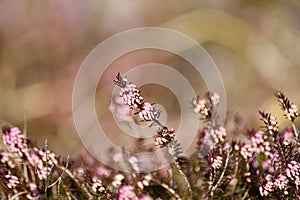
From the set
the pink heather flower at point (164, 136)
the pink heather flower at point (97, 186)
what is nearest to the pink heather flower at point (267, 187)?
the pink heather flower at point (164, 136)

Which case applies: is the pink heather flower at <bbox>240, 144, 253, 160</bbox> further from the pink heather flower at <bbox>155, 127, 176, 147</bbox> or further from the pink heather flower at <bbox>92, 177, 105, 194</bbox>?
the pink heather flower at <bbox>92, 177, 105, 194</bbox>

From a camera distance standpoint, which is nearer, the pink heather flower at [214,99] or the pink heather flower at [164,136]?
the pink heather flower at [164,136]

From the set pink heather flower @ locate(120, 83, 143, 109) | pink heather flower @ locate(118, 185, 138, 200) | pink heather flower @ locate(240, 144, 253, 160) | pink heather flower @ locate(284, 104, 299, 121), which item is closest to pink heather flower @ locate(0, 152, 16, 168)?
pink heather flower @ locate(118, 185, 138, 200)

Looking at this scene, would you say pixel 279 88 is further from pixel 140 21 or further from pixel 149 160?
pixel 149 160

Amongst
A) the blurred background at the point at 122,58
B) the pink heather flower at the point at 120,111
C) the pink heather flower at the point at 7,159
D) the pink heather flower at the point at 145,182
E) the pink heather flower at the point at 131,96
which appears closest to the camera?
the pink heather flower at the point at 131,96

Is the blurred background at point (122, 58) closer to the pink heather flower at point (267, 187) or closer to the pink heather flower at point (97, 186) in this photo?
the pink heather flower at point (97, 186)

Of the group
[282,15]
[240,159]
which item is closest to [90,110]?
[282,15]

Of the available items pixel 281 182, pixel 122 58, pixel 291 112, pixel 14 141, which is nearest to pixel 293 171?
pixel 281 182
